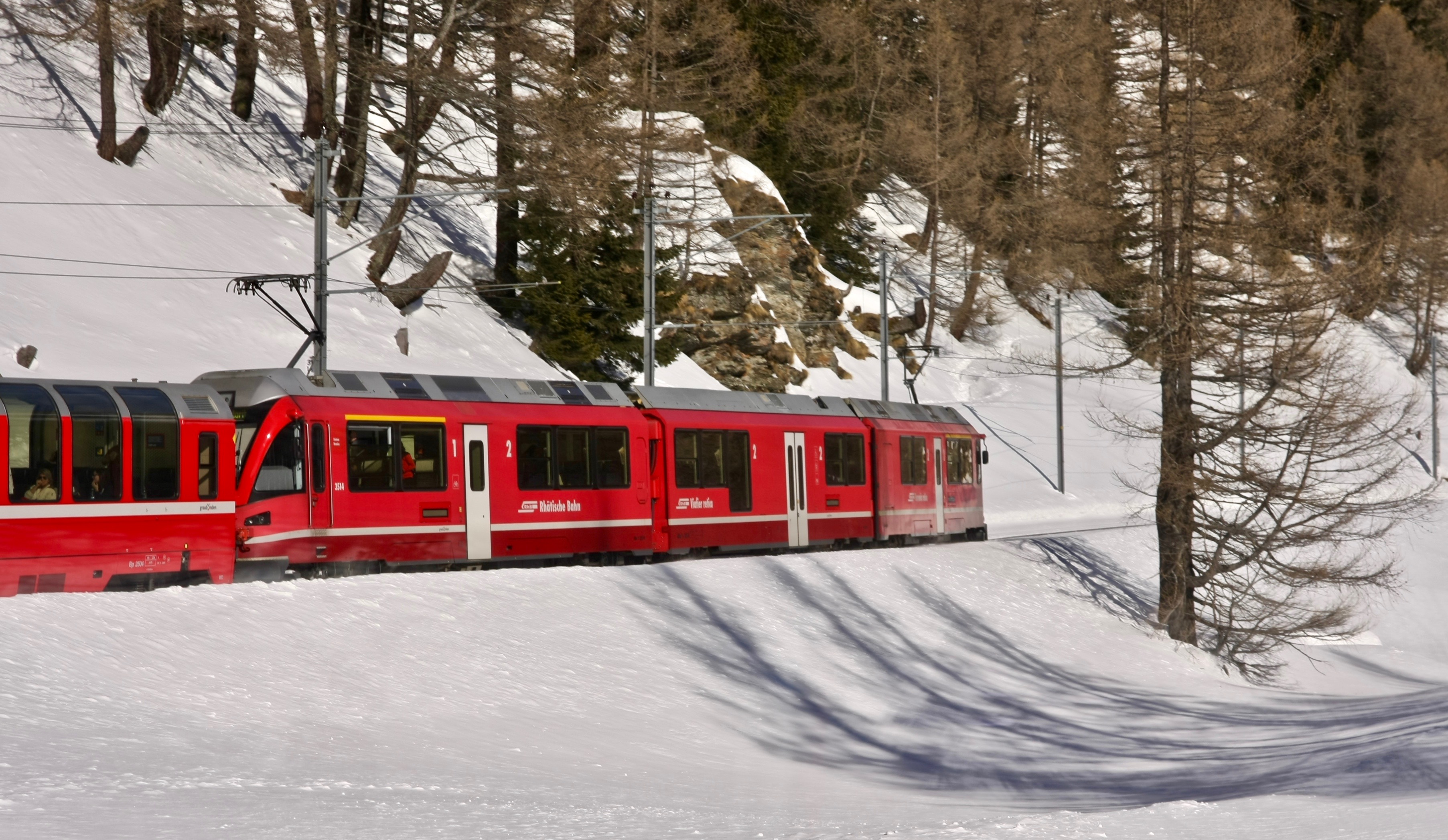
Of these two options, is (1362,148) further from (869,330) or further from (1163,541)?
(1163,541)

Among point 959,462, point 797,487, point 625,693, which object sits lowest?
point 625,693

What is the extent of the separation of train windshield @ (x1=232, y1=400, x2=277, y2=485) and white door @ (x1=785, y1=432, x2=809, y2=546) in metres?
9.97

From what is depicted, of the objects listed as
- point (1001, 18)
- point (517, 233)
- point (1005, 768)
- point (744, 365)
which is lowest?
point (1005, 768)

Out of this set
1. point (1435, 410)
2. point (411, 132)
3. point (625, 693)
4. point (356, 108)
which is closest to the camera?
point (625, 693)

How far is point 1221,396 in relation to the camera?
26625 millimetres

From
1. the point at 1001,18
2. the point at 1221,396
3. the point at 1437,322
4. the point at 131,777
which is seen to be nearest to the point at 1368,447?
the point at 1221,396

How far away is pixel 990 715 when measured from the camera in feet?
61.5

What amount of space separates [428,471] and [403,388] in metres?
1.16

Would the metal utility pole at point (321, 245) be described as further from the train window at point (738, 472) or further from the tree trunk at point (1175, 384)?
the tree trunk at point (1175, 384)

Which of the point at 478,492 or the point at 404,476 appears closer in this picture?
the point at 404,476

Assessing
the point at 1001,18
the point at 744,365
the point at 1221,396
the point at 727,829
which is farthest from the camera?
the point at 1001,18

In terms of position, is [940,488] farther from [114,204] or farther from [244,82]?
[244,82]

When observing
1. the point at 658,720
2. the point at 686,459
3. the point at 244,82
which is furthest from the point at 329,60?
the point at 658,720

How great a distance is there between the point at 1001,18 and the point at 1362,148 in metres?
26.3
